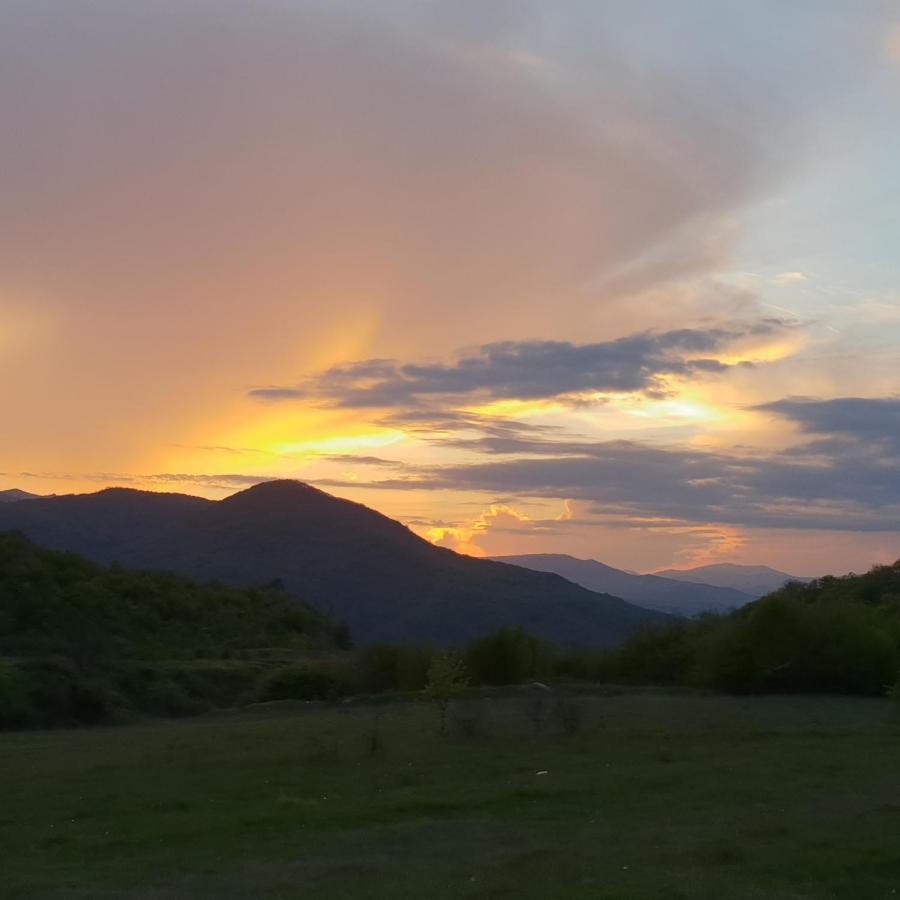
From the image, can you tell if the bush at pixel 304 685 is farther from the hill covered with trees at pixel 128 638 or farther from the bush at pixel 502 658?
the bush at pixel 502 658

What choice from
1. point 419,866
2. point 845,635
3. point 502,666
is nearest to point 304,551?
point 502,666

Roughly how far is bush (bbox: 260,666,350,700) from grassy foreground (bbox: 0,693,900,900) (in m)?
24.8

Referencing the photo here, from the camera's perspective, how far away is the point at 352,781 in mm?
25016

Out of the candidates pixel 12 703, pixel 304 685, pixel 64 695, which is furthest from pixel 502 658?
pixel 12 703

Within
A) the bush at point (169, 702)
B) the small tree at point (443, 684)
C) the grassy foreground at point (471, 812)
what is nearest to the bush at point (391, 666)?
the bush at point (169, 702)

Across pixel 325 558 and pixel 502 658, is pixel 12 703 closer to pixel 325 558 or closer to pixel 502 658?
pixel 502 658

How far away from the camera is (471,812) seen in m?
20.7

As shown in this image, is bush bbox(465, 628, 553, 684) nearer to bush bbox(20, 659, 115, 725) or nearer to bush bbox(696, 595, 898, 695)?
bush bbox(696, 595, 898, 695)

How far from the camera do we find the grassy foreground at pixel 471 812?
47.9ft

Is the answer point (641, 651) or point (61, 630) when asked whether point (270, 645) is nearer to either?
point (61, 630)

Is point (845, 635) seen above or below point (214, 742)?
above

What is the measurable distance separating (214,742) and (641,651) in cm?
3098

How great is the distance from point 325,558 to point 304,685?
99684 mm

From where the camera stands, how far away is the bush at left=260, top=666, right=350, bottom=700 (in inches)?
2402
